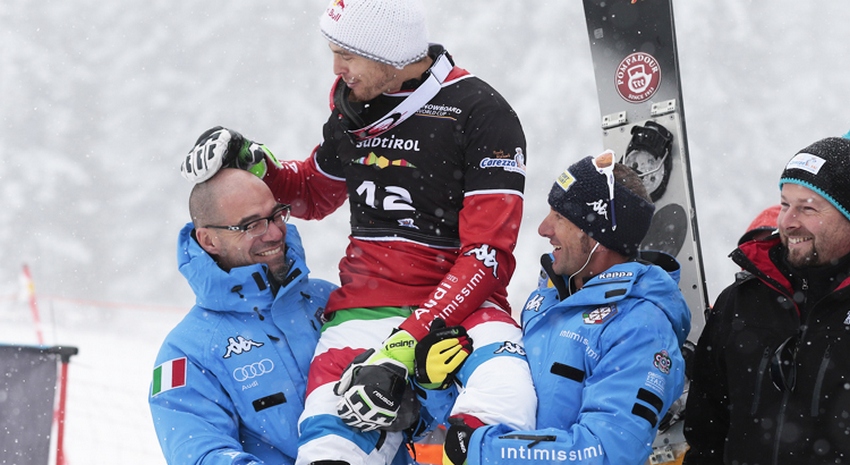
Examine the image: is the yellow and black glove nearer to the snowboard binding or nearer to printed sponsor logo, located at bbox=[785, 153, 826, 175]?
printed sponsor logo, located at bbox=[785, 153, 826, 175]

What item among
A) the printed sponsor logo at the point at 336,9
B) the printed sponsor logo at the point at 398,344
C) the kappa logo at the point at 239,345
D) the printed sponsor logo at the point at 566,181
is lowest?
the printed sponsor logo at the point at 398,344

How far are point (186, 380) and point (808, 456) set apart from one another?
5.62 feet

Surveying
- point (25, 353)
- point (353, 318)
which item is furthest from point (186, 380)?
point (25, 353)

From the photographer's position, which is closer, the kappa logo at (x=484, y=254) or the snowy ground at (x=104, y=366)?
the kappa logo at (x=484, y=254)

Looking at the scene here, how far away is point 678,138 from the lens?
3.39 m

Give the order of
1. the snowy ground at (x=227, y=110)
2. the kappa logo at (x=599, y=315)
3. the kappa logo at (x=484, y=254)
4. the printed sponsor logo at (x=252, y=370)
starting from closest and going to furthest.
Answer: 1. the kappa logo at (x=599, y=315)
2. the kappa logo at (x=484, y=254)
3. the printed sponsor logo at (x=252, y=370)
4. the snowy ground at (x=227, y=110)

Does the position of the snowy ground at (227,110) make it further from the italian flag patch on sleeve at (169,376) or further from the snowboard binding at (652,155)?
the snowboard binding at (652,155)

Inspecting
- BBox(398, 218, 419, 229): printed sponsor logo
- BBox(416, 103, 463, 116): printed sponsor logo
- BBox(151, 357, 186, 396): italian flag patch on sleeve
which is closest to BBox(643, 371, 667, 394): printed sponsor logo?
BBox(398, 218, 419, 229): printed sponsor logo

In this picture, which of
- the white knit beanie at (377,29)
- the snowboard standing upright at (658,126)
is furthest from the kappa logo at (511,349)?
the snowboard standing upright at (658,126)

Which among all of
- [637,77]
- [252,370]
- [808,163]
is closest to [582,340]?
[808,163]

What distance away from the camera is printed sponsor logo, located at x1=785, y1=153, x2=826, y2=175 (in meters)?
2.22

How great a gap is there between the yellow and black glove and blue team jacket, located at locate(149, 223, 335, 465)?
478mm

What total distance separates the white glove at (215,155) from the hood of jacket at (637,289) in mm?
1183

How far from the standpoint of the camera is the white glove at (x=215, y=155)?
272cm
